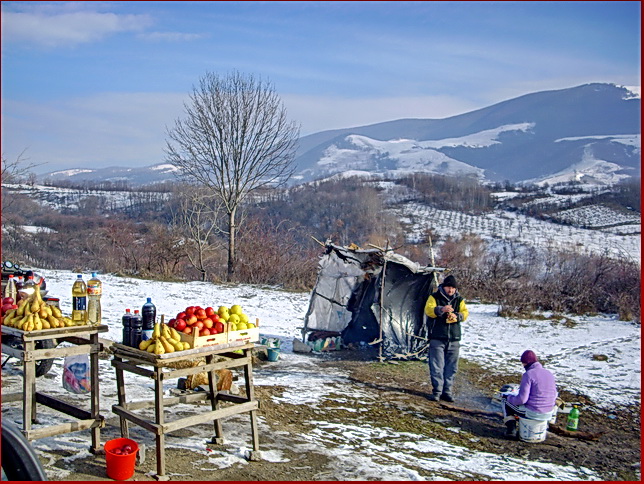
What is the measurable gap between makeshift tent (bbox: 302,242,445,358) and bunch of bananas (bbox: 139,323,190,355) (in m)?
6.00

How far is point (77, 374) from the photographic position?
19.5 ft

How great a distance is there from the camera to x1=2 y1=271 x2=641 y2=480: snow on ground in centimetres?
558

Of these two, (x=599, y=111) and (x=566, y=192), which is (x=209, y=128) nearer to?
(x=566, y=192)

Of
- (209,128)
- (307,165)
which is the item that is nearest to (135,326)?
(209,128)

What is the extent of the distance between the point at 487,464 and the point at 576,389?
4.29 m

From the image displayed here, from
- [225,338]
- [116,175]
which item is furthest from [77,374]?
[116,175]

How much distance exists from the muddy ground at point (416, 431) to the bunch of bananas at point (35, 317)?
116cm

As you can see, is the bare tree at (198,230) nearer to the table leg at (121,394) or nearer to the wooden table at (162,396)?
the wooden table at (162,396)

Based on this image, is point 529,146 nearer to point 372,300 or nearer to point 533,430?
point 372,300

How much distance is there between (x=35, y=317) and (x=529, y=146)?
497ft

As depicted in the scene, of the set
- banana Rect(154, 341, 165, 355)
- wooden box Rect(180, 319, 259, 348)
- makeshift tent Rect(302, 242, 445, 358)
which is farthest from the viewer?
makeshift tent Rect(302, 242, 445, 358)

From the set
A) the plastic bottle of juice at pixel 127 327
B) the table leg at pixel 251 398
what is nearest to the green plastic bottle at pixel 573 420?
the table leg at pixel 251 398

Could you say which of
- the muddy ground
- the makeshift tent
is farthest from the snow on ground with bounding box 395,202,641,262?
the muddy ground

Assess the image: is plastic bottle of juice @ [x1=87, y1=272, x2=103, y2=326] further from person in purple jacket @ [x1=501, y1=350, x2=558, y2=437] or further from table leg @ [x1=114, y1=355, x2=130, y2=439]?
person in purple jacket @ [x1=501, y1=350, x2=558, y2=437]
